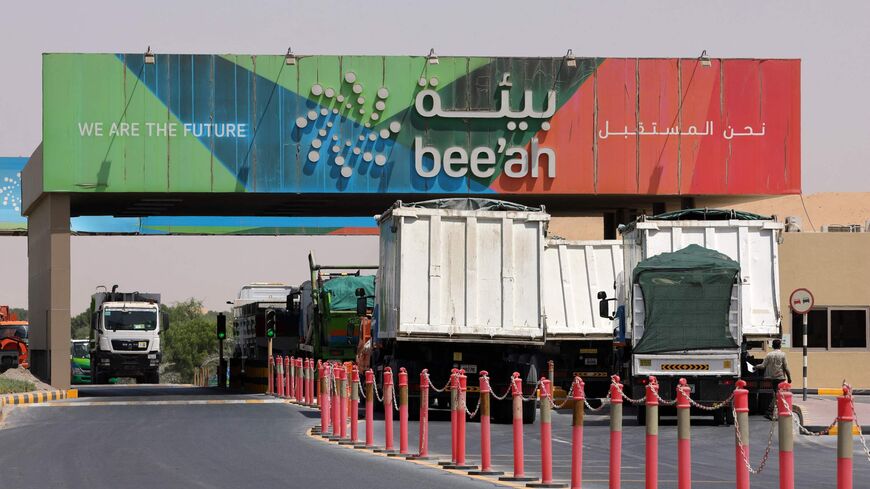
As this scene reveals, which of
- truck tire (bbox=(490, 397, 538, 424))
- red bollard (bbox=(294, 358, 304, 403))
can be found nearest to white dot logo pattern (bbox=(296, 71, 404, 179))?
red bollard (bbox=(294, 358, 304, 403))

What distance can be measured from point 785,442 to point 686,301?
16.5 m

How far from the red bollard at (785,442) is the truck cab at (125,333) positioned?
53.9m

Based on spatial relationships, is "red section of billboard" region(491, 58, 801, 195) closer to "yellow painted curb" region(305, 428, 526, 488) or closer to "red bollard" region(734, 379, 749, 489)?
"yellow painted curb" region(305, 428, 526, 488)

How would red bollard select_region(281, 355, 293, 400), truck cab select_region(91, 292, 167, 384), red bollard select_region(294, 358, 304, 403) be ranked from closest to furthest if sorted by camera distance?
red bollard select_region(294, 358, 304, 403) < red bollard select_region(281, 355, 293, 400) < truck cab select_region(91, 292, 167, 384)

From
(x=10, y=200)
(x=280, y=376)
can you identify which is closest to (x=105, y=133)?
(x=280, y=376)

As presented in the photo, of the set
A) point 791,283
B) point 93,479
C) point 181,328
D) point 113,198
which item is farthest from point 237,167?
point 181,328

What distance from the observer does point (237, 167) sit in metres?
44.6

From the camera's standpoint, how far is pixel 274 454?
21.2 metres

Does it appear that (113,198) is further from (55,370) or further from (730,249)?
(730,249)

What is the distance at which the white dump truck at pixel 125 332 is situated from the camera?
2586 inches

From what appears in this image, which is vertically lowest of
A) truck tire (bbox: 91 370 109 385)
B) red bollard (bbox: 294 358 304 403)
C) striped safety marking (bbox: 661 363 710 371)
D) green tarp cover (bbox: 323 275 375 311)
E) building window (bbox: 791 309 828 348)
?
truck tire (bbox: 91 370 109 385)

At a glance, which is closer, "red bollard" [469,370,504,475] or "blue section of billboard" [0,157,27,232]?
"red bollard" [469,370,504,475]

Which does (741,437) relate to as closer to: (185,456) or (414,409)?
(185,456)

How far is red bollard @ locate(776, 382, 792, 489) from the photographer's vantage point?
12836 millimetres
